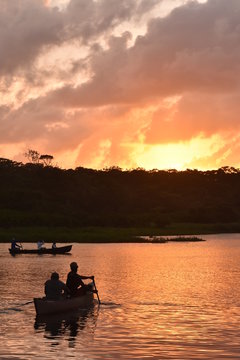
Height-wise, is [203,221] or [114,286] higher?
[203,221]

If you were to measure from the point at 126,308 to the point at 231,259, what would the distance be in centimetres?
4385

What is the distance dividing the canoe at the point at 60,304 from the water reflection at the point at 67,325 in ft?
0.75

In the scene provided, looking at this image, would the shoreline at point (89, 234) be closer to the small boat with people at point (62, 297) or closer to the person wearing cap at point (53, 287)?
the small boat with people at point (62, 297)

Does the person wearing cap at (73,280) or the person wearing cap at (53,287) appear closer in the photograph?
the person wearing cap at (53,287)

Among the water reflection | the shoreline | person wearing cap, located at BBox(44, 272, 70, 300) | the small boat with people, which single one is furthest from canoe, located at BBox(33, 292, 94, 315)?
the shoreline

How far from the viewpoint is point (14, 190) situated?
192375 millimetres

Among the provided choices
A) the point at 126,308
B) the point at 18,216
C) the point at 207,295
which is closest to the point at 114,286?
the point at 207,295

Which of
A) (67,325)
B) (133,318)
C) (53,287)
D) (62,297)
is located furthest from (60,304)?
(133,318)

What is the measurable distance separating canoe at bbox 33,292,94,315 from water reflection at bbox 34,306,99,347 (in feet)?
0.75

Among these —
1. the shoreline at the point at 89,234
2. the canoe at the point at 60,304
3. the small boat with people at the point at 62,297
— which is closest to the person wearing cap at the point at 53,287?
the small boat with people at the point at 62,297

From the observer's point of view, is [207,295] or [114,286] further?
[114,286]

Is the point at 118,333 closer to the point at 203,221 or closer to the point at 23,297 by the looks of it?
the point at 23,297

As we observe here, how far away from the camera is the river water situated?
76.3 ft

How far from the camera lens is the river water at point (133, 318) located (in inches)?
916
